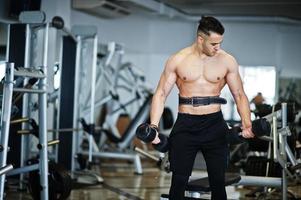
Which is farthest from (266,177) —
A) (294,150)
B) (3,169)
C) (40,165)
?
(3,169)

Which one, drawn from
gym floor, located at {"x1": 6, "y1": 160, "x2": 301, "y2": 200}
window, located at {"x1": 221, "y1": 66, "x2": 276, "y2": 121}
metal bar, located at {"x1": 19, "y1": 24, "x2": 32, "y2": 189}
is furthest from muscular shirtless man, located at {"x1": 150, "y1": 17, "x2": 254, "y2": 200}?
window, located at {"x1": 221, "y1": 66, "x2": 276, "y2": 121}

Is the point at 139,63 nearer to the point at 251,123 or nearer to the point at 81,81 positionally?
the point at 81,81

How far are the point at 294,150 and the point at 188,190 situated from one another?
1675 mm

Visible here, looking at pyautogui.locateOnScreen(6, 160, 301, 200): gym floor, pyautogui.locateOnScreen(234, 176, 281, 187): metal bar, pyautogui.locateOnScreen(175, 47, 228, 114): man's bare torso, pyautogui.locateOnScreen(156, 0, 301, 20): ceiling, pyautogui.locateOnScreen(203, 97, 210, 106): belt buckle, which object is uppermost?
pyautogui.locateOnScreen(156, 0, 301, 20): ceiling

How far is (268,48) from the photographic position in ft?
31.2

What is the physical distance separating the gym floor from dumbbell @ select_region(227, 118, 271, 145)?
160 centimetres

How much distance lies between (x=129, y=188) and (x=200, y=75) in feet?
9.67

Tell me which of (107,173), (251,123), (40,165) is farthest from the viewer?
(107,173)

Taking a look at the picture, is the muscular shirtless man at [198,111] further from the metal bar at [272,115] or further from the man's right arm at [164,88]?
the metal bar at [272,115]

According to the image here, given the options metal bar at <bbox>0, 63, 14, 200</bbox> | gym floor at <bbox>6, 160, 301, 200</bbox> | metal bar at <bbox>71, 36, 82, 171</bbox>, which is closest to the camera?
metal bar at <bbox>0, 63, 14, 200</bbox>

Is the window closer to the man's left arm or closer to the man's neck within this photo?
the man's left arm

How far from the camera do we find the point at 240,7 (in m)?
8.44

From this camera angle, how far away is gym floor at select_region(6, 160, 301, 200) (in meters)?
5.20

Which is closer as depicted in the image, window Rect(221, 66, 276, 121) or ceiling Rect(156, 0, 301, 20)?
ceiling Rect(156, 0, 301, 20)
